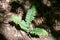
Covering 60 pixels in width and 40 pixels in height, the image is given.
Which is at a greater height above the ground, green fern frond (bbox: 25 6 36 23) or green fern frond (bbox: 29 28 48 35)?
green fern frond (bbox: 25 6 36 23)

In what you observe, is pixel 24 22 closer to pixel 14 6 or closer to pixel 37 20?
pixel 37 20

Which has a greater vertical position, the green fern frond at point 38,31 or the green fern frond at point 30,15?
the green fern frond at point 30,15

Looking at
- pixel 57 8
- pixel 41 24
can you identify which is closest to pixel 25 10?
pixel 41 24

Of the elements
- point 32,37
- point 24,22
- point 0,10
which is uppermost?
point 0,10

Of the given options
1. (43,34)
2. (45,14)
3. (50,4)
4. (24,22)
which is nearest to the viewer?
(43,34)

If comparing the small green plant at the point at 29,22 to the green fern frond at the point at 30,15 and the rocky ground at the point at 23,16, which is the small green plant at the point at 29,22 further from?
the rocky ground at the point at 23,16

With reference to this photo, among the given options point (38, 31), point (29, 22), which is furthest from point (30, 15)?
point (38, 31)

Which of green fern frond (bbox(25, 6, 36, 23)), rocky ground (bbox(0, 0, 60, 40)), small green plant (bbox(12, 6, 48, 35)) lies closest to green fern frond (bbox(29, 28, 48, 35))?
small green plant (bbox(12, 6, 48, 35))

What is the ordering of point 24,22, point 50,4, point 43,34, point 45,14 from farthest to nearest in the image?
point 50,4 < point 45,14 < point 24,22 < point 43,34

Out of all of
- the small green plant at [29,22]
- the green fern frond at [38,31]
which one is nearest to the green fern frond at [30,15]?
the small green plant at [29,22]

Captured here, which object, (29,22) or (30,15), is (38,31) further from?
(30,15)

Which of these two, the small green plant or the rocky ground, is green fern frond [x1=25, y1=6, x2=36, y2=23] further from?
the rocky ground
